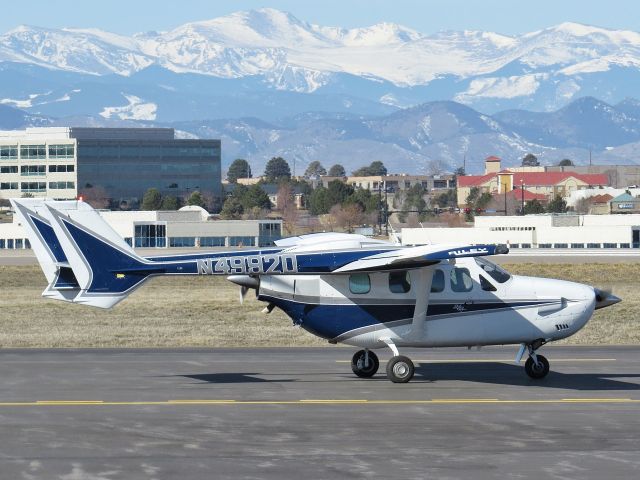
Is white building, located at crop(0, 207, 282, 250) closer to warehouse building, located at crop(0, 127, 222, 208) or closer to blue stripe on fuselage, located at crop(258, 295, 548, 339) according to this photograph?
warehouse building, located at crop(0, 127, 222, 208)

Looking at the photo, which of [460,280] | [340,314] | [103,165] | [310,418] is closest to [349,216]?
[103,165]

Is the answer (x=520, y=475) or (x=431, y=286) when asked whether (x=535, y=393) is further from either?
(x=520, y=475)

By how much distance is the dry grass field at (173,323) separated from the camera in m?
31.1

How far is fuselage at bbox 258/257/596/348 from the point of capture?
22.8 m

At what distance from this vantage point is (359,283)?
22875mm

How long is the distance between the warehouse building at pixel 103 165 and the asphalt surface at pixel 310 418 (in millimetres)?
145372

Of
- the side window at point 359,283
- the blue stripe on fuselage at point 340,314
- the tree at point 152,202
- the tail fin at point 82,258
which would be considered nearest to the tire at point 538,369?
the blue stripe on fuselage at point 340,314

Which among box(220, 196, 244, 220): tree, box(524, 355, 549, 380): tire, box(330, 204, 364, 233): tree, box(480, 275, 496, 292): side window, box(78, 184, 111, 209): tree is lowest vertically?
box(524, 355, 549, 380): tire

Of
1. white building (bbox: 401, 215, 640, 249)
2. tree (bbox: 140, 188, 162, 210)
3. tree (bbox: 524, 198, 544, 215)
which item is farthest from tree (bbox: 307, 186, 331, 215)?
white building (bbox: 401, 215, 640, 249)

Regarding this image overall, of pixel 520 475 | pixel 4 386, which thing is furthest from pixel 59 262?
pixel 520 475

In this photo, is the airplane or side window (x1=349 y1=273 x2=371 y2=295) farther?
side window (x1=349 y1=273 x2=371 y2=295)

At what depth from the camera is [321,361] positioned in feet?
86.0

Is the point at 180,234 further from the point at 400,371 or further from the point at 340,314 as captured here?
the point at 400,371

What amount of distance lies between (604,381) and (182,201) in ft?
530
